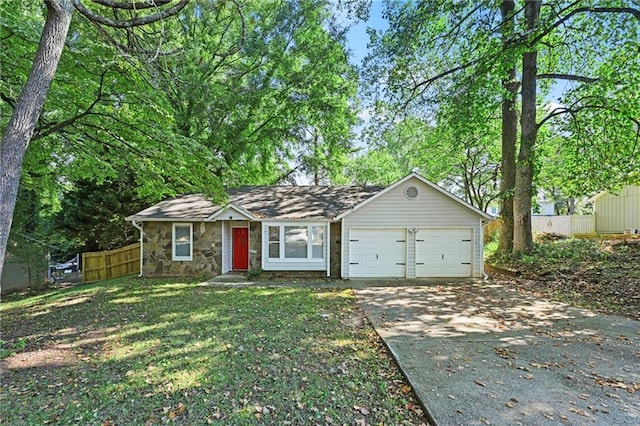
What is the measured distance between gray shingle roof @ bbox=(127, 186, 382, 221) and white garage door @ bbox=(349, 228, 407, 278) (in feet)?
4.23

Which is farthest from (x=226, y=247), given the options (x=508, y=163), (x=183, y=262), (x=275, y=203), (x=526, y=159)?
(x=508, y=163)

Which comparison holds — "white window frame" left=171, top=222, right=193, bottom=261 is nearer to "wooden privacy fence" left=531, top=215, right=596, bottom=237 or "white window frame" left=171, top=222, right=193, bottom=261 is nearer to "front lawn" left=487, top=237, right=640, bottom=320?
"front lawn" left=487, top=237, right=640, bottom=320

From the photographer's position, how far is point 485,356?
196 inches

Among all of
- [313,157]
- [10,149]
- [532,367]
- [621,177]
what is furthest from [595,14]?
[10,149]

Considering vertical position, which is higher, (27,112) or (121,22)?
(121,22)

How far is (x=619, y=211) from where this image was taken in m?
19.4

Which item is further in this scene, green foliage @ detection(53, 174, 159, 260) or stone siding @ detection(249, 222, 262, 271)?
green foliage @ detection(53, 174, 159, 260)

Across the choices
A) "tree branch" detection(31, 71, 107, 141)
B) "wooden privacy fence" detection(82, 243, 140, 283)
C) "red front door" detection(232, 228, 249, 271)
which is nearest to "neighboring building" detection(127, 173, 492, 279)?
"red front door" detection(232, 228, 249, 271)

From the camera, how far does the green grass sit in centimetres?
364

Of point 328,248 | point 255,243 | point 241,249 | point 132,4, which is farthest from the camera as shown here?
point 241,249

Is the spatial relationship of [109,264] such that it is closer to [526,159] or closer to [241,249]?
[241,249]

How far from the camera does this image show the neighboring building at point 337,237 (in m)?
11.8

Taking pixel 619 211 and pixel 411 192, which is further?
pixel 619 211

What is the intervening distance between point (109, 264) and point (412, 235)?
41.1 ft
